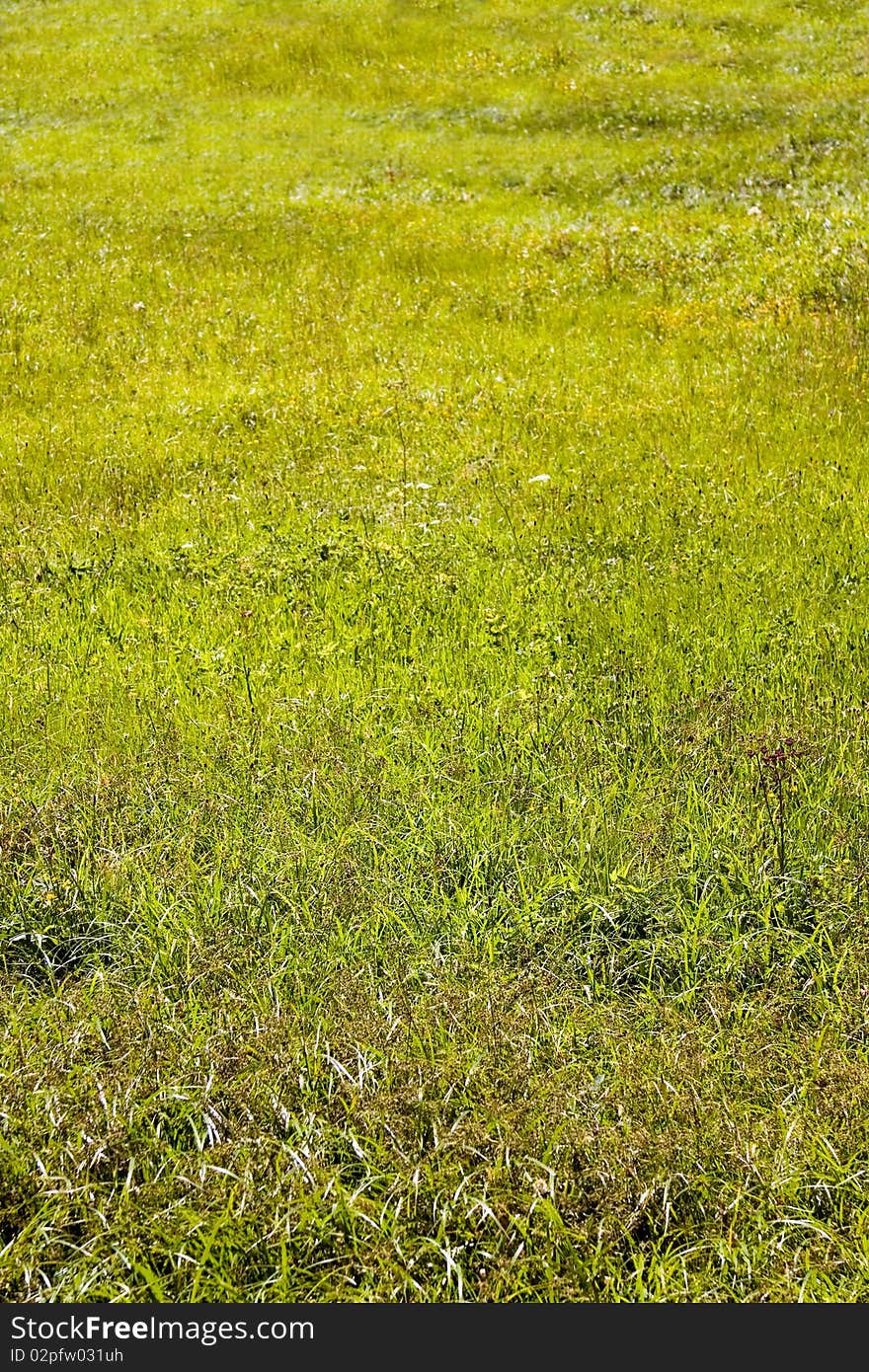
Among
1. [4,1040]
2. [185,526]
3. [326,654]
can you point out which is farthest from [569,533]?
[4,1040]

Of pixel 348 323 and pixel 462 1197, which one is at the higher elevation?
pixel 462 1197

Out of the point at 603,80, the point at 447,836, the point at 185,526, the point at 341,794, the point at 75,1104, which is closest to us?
the point at 75,1104

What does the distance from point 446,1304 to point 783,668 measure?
17.9 ft

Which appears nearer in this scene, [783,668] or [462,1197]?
[462,1197]

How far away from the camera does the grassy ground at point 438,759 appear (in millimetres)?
4230

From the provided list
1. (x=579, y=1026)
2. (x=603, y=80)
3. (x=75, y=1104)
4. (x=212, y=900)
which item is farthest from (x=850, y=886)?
(x=603, y=80)

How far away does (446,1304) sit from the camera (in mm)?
3779

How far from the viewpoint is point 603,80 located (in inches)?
1112

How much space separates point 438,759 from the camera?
726 cm

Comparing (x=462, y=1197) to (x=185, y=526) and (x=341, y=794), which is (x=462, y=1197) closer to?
(x=341, y=794)

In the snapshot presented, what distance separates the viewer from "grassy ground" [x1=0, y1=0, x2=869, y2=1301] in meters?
4.23

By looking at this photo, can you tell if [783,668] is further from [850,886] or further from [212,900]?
[212,900]

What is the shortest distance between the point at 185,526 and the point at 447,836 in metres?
6.54

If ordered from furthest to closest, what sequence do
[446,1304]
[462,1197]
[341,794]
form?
[341,794], [462,1197], [446,1304]
